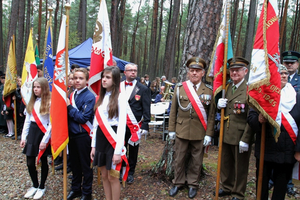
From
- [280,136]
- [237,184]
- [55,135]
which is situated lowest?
[237,184]

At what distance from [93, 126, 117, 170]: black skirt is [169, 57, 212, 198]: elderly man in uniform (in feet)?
3.59

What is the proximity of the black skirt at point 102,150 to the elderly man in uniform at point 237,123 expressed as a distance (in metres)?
1.45

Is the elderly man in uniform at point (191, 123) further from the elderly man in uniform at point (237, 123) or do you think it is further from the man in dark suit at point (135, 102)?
the man in dark suit at point (135, 102)

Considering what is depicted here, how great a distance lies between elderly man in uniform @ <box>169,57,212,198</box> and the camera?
3.33 metres

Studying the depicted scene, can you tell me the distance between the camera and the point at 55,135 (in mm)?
3018

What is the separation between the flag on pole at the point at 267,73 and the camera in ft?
8.05

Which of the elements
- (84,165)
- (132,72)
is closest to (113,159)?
(84,165)

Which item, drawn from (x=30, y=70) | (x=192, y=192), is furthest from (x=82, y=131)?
(x=30, y=70)

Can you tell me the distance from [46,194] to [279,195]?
→ 133 inches

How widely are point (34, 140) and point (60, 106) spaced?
2.65 feet

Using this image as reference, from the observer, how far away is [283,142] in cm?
259

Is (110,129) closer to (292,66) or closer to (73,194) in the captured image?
(73,194)

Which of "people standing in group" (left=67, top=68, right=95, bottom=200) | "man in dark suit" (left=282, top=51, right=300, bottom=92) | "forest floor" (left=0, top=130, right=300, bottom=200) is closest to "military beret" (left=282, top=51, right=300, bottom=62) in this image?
"man in dark suit" (left=282, top=51, right=300, bottom=92)

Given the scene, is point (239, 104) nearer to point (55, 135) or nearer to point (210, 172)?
point (210, 172)
